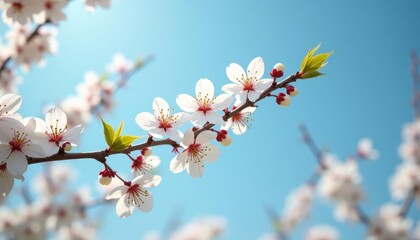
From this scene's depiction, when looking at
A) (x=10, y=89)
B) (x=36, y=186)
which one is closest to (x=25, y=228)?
(x=36, y=186)

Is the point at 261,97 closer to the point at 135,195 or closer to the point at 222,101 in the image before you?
the point at 222,101

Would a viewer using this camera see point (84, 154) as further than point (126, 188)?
No

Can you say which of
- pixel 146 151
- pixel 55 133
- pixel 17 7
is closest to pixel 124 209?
pixel 146 151

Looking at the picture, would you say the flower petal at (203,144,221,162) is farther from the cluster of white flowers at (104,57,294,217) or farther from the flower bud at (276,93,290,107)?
the flower bud at (276,93,290,107)

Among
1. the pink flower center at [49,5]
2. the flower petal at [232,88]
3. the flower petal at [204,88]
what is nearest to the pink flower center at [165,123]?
the flower petal at [204,88]

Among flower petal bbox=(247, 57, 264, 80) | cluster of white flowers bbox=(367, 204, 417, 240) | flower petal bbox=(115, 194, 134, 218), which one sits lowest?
flower petal bbox=(115, 194, 134, 218)

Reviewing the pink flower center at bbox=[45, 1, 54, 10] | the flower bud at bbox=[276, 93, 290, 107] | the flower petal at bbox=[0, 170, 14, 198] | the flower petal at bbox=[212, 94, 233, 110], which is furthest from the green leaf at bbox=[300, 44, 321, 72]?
the pink flower center at bbox=[45, 1, 54, 10]

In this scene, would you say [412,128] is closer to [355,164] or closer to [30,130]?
[355,164]
